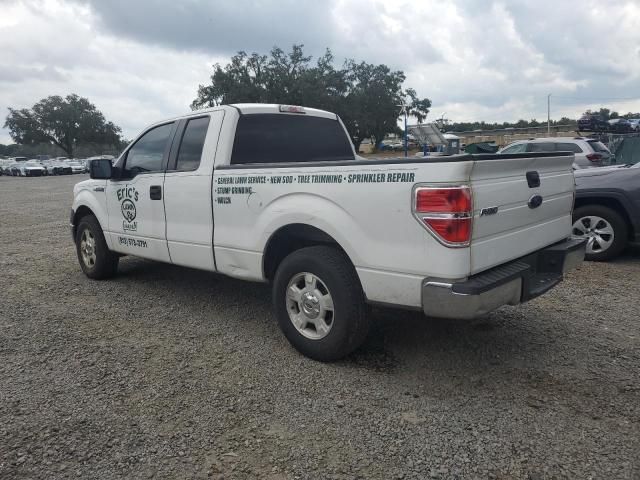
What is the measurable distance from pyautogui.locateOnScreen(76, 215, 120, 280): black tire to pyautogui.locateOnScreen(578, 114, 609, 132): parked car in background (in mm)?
30748

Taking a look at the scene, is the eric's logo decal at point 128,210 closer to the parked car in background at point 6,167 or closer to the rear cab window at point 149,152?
the rear cab window at point 149,152

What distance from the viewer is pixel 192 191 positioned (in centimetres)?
441

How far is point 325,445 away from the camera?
8.65ft

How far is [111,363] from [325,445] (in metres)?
1.88

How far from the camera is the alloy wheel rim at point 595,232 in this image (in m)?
6.30

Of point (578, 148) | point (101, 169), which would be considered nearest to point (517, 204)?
point (101, 169)

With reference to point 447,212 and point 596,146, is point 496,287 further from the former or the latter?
point 596,146

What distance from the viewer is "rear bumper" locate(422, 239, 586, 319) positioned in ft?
9.23

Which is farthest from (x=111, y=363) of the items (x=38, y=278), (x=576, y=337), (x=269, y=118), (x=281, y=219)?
(x=576, y=337)

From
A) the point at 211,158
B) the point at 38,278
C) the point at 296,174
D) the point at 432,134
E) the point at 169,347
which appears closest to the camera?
the point at 296,174

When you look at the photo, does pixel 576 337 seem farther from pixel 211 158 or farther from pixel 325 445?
pixel 211 158

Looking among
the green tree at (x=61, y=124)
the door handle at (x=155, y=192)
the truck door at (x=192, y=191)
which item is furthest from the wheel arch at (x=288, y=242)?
the green tree at (x=61, y=124)

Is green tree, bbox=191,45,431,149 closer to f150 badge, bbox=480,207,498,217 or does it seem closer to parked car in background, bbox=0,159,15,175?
parked car in background, bbox=0,159,15,175

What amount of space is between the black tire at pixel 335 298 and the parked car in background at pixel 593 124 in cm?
3127
